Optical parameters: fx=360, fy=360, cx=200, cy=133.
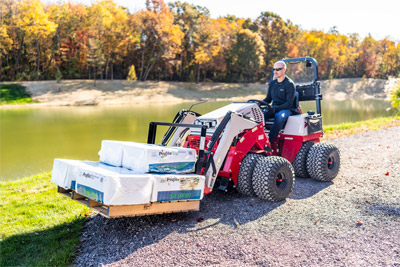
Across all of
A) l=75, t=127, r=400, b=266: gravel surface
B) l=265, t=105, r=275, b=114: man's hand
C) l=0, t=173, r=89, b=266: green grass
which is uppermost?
l=265, t=105, r=275, b=114: man's hand

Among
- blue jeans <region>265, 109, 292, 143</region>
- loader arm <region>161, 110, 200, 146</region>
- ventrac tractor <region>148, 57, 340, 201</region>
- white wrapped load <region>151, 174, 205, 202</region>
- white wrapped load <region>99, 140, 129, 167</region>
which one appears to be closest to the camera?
white wrapped load <region>151, 174, 205, 202</region>

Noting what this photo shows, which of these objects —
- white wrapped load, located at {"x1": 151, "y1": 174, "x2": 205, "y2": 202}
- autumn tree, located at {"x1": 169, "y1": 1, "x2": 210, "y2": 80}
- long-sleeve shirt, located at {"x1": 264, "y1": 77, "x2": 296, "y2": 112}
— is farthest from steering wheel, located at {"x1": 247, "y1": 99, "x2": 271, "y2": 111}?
autumn tree, located at {"x1": 169, "y1": 1, "x2": 210, "y2": 80}

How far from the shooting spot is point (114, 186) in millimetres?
4266

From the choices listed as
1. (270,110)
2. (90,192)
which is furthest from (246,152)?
(90,192)

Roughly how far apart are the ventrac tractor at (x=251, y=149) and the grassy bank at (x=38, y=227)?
1991 millimetres

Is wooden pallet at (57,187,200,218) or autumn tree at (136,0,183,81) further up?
autumn tree at (136,0,183,81)

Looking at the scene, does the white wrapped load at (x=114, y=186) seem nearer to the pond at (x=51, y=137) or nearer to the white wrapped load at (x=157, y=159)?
the white wrapped load at (x=157, y=159)

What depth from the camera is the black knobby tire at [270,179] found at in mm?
5984

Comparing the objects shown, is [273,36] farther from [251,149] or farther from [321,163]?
[251,149]

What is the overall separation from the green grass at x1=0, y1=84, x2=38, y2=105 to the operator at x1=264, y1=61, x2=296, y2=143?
33.8 meters

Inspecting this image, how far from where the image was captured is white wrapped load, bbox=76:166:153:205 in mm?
4254

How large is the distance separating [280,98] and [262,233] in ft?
11.0

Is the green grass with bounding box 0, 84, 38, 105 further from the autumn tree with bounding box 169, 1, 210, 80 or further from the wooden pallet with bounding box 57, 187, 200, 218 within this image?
the wooden pallet with bounding box 57, 187, 200, 218

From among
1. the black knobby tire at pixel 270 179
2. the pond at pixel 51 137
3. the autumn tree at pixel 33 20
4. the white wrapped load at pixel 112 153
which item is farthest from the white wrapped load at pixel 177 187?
the autumn tree at pixel 33 20
